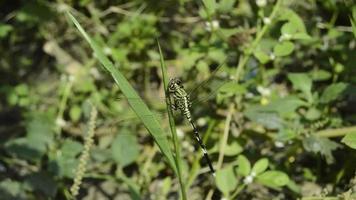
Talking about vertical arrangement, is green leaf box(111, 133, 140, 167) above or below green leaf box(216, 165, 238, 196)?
below

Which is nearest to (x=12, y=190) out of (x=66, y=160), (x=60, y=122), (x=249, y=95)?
(x=66, y=160)

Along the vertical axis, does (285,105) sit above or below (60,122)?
above

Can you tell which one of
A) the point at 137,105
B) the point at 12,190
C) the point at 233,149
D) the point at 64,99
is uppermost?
the point at 137,105

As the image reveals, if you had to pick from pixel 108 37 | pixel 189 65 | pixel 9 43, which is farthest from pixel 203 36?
pixel 9 43

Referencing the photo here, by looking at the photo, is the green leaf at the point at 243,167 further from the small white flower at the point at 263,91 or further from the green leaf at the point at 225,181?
the small white flower at the point at 263,91

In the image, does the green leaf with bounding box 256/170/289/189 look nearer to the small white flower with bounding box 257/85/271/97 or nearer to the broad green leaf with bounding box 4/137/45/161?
the small white flower with bounding box 257/85/271/97

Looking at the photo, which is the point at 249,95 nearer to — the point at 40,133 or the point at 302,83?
the point at 302,83

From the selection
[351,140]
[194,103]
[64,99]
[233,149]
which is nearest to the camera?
[351,140]

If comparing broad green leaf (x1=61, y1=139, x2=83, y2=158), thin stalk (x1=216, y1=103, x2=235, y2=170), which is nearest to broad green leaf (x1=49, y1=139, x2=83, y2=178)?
broad green leaf (x1=61, y1=139, x2=83, y2=158)
